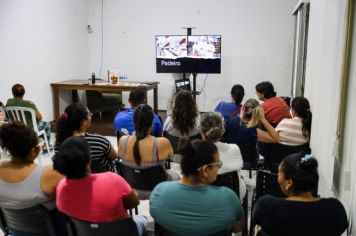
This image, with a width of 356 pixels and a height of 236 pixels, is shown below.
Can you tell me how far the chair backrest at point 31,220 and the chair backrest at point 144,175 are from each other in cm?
71

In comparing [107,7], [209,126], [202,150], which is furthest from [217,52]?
[202,150]

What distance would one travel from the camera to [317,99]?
11.9 feet

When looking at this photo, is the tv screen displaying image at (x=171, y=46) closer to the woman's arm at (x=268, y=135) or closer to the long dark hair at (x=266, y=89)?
the long dark hair at (x=266, y=89)

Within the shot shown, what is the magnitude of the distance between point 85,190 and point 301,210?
0.97 metres

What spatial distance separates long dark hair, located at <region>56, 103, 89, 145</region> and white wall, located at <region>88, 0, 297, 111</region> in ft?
16.5

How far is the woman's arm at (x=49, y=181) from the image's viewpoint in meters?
1.96

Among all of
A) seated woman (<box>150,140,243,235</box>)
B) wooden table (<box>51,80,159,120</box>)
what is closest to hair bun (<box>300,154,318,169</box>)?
seated woman (<box>150,140,243,235</box>)

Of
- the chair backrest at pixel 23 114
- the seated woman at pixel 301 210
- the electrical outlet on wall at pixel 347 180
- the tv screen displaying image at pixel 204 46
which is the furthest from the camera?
the tv screen displaying image at pixel 204 46

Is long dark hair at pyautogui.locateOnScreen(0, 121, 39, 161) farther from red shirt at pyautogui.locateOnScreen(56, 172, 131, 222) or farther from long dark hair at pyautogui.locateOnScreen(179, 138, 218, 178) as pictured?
long dark hair at pyautogui.locateOnScreen(179, 138, 218, 178)

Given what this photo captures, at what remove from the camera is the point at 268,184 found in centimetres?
253

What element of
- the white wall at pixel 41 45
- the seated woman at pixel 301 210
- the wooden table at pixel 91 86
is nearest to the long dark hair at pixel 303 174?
the seated woman at pixel 301 210

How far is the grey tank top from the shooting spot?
76.0 inches

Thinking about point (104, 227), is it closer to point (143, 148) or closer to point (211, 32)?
point (143, 148)

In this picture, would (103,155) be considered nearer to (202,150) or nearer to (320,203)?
(202,150)
